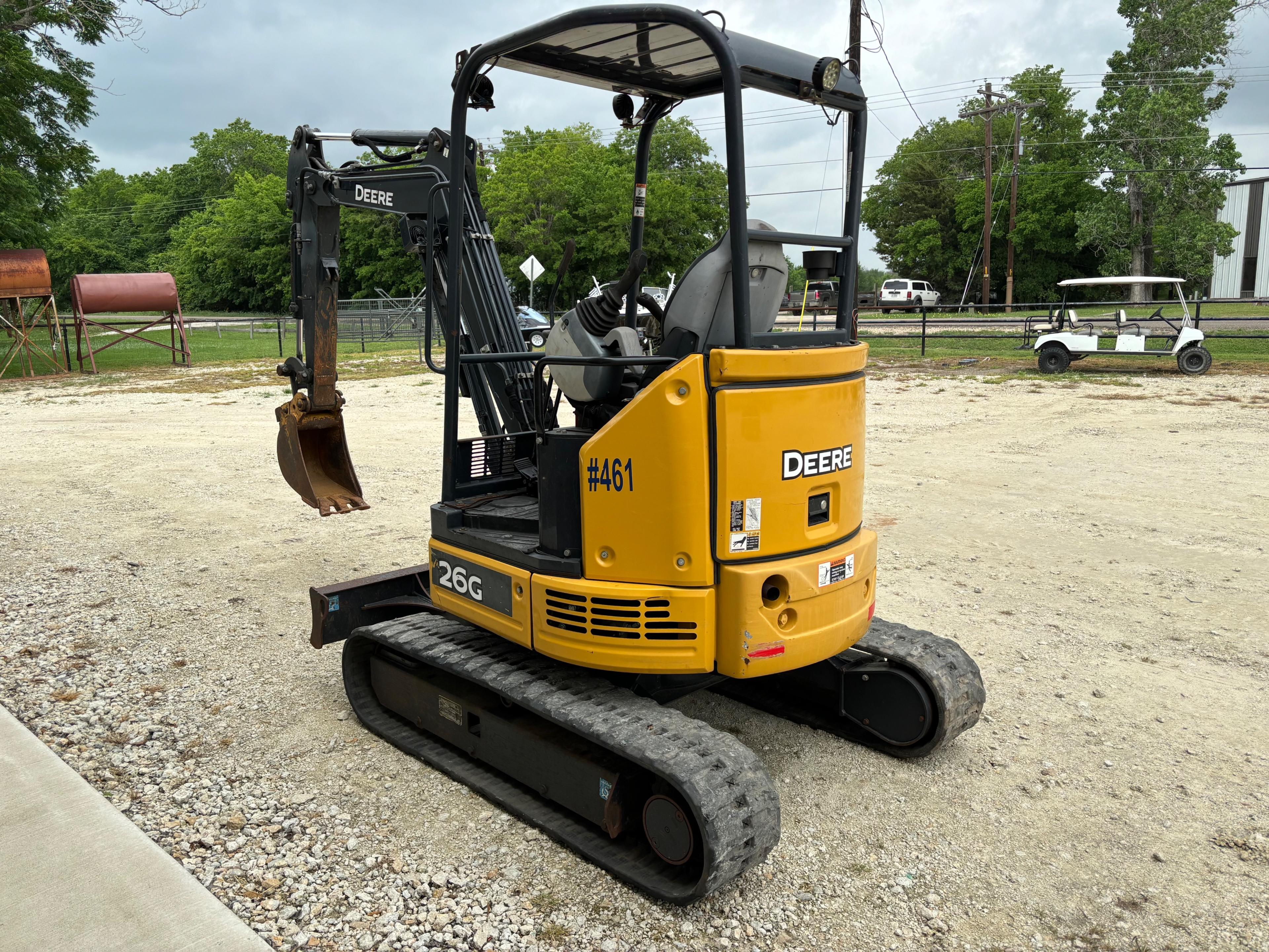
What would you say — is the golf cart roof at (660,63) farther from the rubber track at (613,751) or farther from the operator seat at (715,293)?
the rubber track at (613,751)

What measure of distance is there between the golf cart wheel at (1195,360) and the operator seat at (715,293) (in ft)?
62.9

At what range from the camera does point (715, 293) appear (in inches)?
156

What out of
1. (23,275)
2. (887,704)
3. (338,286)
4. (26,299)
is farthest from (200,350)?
(887,704)

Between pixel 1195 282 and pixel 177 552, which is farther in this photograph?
pixel 1195 282

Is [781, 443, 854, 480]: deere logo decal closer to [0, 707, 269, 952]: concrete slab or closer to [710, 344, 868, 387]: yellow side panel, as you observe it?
[710, 344, 868, 387]: yellow side panel

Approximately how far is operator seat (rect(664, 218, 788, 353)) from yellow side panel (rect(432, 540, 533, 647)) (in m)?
1.33

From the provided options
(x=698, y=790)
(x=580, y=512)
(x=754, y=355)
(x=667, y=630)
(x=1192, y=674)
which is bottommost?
(x=1192, y=674)

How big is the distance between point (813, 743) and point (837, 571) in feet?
4.28

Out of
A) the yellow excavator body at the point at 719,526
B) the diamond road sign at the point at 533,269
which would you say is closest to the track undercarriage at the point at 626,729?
the yellow excavator body at the point at 719,526

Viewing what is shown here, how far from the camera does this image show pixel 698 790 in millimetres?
3633

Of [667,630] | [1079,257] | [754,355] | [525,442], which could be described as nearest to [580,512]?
[667,630]

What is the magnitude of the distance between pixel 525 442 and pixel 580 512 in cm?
142

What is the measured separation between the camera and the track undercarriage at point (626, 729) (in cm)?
377

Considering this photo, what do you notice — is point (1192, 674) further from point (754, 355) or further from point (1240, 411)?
point (1240, 411)
